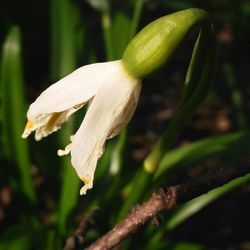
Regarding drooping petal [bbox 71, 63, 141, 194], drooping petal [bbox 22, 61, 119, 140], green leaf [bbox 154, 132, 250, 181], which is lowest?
green leaf [bbox 154, 132, 250, 181]

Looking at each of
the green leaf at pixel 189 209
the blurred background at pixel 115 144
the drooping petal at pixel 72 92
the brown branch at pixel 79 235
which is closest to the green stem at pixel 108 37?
the blurred background at pixel 115 144

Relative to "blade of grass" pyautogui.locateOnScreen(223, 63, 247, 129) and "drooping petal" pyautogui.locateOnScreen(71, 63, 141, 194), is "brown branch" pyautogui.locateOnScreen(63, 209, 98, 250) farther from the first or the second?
"blade of grass" pyautogui.locateOnScreen(223, 63, 247, 129)

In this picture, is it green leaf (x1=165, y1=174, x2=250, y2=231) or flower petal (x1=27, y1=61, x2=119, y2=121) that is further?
green leaf (x1=165, y1=174, x2=250, y2=231)

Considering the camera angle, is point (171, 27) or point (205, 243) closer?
point (171, 27)

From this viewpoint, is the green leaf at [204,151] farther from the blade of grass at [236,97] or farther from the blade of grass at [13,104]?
the blade of grass at [236,97]

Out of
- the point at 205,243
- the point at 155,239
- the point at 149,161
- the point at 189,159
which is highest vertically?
the point at 149,161

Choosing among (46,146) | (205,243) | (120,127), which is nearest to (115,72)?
(120,127)

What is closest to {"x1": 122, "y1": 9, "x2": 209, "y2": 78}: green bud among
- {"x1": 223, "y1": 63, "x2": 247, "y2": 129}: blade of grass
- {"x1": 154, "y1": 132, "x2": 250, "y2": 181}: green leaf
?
{"x1": 154, "y1": 132, "x2": 250, "y2": 181}: green leaf

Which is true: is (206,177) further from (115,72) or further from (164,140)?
(164,140)
